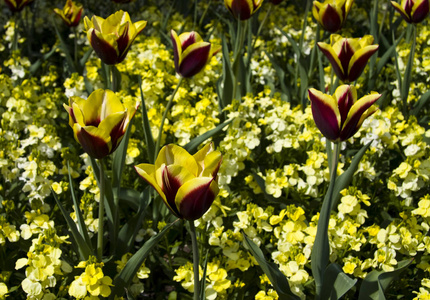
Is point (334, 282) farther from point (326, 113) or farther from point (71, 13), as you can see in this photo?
point (71, 13)

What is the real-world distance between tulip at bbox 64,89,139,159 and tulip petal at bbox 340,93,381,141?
1.72 ft

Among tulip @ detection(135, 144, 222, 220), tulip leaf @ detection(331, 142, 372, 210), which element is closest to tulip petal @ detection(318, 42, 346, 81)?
tulip leaf @ detection(331, 142, 372, 210)

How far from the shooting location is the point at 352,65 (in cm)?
163

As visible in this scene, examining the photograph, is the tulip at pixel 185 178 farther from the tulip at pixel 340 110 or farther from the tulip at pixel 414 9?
the tulip at pixel 414 9

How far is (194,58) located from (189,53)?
0.03m

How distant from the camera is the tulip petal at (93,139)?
1190 mm

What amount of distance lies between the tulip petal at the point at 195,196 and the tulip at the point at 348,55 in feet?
2.62

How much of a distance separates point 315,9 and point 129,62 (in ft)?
3.37

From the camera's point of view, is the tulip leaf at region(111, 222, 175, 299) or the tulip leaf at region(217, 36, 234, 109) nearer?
the tulip leaf at region(111, 222, 175, 299)

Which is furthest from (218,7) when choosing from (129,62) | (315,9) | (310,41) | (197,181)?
(197,181)

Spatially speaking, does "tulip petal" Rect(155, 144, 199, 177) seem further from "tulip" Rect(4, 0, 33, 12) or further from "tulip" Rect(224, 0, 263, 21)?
"tulip" Rect(4, 0, 33, 12)

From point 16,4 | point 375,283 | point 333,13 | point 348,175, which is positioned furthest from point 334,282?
point 16,4

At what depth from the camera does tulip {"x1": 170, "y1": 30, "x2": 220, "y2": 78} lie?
1.68m

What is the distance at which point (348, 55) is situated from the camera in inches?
64.5
